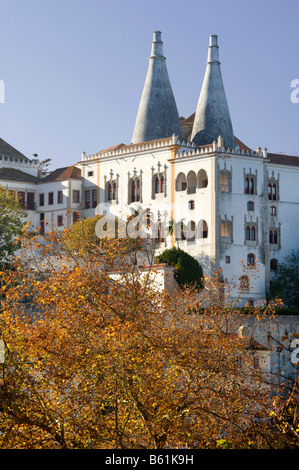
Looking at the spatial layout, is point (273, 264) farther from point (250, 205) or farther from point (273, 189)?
point (273, 189)

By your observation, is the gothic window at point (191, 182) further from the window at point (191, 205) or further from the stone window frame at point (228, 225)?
the stone window frame at point (228, 225)

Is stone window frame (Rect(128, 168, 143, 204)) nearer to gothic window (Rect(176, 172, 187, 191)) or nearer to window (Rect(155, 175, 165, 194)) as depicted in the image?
window (Rect(155, 175, 165, 194))

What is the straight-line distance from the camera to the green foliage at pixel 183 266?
5966cm

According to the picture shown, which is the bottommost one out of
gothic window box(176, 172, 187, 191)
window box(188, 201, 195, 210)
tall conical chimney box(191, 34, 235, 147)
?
window box(188, 201, 195, 210)

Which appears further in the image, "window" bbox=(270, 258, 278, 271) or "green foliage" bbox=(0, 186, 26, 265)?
"window" bbox=(270, 258, 278, 271)

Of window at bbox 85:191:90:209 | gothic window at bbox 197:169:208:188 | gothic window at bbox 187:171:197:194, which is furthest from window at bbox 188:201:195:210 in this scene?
window at bbox 85:191:90:209

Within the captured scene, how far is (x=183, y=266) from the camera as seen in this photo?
60781 mm

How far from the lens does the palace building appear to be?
6588 centimetres

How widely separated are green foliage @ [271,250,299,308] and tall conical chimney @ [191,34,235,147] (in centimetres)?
1223

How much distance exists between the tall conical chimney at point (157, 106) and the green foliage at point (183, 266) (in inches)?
586

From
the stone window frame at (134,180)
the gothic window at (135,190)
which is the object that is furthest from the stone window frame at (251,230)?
the gothic window at (135,190)

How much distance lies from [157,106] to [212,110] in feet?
15.6
